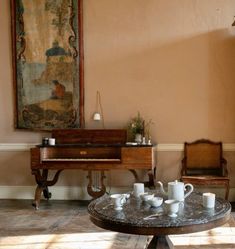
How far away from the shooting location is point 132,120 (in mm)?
5930

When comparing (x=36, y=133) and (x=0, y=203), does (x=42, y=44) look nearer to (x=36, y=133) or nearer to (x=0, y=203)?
(x=36, y=133)

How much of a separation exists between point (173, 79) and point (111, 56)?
3.13 feet

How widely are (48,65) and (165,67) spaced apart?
171 centimetres

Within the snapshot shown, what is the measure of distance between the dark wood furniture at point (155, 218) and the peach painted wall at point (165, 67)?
8.94 feet

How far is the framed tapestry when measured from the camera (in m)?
6.00

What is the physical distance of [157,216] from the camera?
9.29 feet

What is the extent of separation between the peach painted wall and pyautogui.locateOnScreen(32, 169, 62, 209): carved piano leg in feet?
1.39

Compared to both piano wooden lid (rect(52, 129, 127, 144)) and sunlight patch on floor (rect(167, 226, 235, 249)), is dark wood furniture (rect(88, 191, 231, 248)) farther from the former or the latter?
piano wooden lid (rect(52, 129, 127, 144))

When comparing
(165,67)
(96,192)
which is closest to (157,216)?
(96,192)

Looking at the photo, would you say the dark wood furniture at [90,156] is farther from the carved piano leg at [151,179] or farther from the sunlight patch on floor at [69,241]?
the sunlight patch on floor at [69,241]

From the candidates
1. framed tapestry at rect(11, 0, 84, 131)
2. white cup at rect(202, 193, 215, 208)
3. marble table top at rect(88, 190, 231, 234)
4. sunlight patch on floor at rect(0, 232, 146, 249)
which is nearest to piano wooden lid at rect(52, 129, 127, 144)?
framed tapestry at rect(11, 0, 84, 131)

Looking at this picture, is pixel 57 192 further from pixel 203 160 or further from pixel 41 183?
pixel 203 160

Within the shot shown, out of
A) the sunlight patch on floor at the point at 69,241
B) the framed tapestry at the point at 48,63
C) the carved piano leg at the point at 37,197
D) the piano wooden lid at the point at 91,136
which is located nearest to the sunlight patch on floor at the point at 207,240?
the sunlight patch on floor at the point at 69,241

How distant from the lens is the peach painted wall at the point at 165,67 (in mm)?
5781
